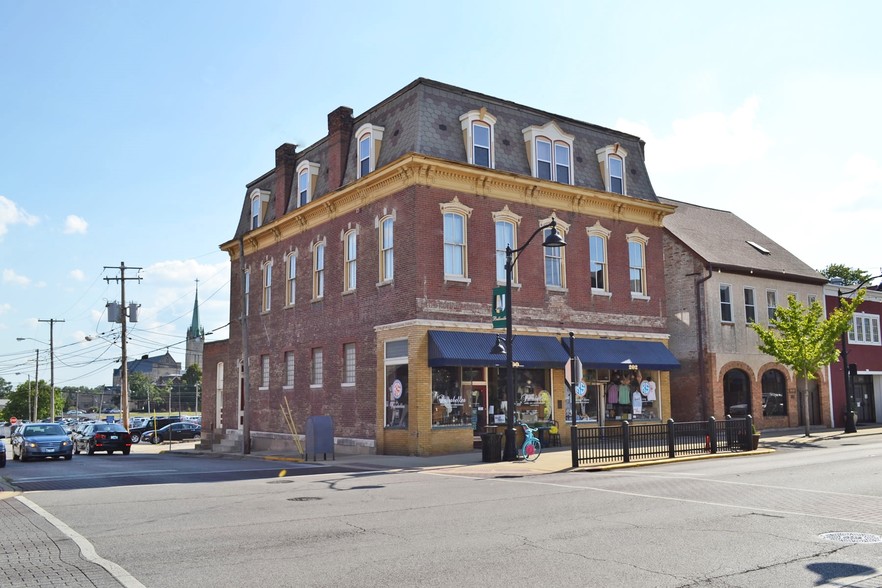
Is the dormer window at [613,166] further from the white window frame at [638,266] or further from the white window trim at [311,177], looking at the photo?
the white window trim at [311,177]

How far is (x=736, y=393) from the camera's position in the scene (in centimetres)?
3447

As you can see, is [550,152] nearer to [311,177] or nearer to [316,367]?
[311,177]

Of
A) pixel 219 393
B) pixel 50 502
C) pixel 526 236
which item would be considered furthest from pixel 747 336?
pixel 50 502

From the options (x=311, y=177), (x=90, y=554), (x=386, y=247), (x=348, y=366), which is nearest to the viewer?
(x=90, y=554)

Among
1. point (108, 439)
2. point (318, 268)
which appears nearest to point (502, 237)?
point (318, 268)

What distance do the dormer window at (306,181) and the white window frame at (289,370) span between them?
659 cm

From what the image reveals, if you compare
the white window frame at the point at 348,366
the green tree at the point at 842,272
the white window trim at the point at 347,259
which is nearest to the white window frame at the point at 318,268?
the white window trim at the point at 347,259

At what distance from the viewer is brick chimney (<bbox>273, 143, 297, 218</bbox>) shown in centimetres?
3472

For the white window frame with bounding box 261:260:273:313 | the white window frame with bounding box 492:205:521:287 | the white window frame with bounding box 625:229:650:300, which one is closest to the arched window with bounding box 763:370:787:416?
the white window frame with bounding box 625:229:650:300

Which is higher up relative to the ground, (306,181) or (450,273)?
(306,181)

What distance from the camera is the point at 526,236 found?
2827cm

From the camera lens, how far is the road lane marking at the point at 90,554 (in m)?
7.80

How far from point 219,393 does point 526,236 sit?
20895mm

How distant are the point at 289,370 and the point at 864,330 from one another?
31.3 m
